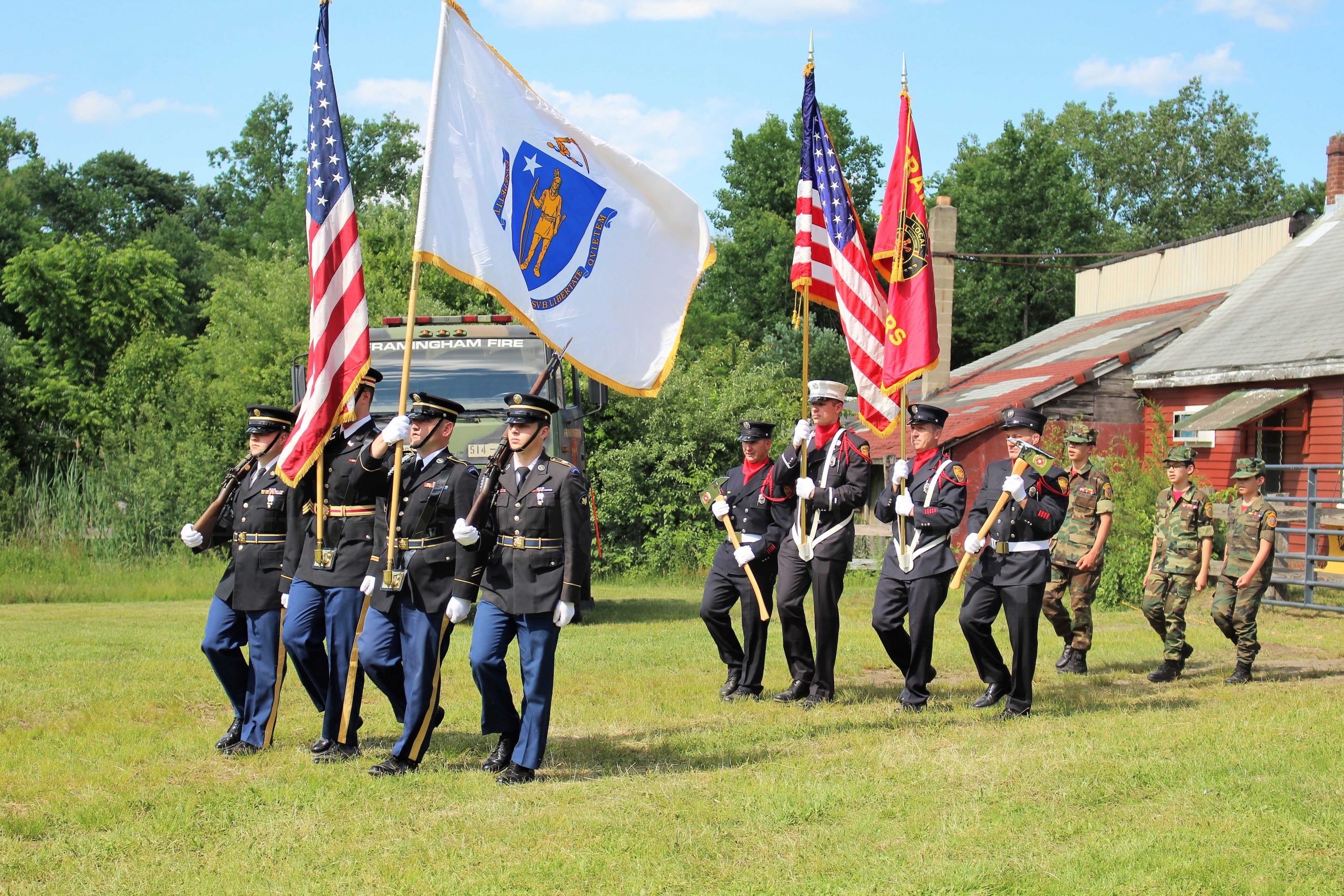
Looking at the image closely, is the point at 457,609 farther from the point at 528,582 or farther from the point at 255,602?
the point at 255,602

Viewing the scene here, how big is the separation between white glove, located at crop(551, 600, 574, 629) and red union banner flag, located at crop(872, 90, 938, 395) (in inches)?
135

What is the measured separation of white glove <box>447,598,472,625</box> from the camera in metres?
6.41

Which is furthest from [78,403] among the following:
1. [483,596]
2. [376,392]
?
[483,596]

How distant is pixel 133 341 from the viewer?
93.2ft

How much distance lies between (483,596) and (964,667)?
5.33m

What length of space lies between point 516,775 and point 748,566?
10.4 feet

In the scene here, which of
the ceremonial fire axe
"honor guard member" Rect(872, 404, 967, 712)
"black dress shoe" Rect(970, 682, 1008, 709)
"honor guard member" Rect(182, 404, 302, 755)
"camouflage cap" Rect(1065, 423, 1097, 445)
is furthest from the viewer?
"camouflage cap" Rect(1065, 423, 1097, 445)

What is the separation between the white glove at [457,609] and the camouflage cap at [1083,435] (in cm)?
557

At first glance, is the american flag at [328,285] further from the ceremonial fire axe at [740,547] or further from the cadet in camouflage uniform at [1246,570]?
the cadet in camouflage uniform at [1246,570]

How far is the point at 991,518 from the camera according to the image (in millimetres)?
8094

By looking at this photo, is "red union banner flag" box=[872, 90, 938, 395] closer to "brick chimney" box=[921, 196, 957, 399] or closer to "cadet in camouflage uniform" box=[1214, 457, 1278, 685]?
"cadet in camouflage uniform" box=[1214, 457, 1278, 685]

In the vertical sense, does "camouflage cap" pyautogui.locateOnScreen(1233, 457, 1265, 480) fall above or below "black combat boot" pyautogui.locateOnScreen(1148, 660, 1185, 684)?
above

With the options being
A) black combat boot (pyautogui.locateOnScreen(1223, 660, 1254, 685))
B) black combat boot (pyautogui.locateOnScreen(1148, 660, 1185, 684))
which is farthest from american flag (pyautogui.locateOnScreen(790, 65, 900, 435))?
black combat boot (pyautogui.locateOnScreen(1223, 660, 1254, 685))

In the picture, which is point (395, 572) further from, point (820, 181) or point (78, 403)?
point (78, 403)
